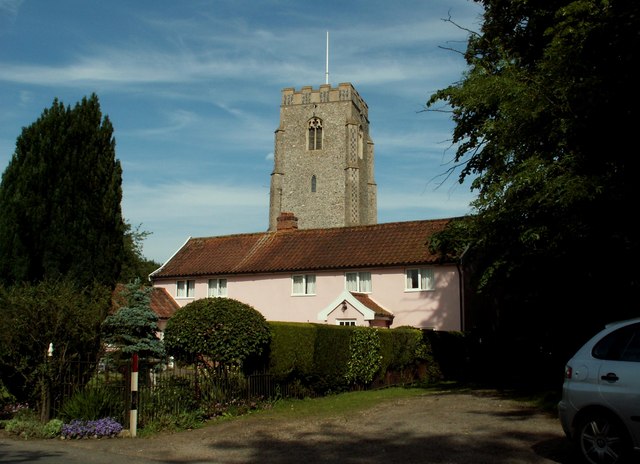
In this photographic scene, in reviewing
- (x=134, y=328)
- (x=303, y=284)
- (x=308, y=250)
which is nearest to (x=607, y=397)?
(x=134, y=328)

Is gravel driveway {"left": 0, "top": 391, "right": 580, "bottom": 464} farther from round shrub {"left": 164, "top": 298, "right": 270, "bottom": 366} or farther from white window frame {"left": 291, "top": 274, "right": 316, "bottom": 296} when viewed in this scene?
white window frame {"left": 291, "top": 274, "right": 316, "bottom": 296}

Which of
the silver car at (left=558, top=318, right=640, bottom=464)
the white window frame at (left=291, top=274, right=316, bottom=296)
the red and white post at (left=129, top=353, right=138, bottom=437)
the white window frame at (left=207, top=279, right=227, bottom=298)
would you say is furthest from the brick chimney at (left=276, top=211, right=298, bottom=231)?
the silver car at (left=558, top=318, right=640, bottom=464)

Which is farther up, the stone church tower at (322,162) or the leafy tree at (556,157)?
the stone church tower at (322,162)

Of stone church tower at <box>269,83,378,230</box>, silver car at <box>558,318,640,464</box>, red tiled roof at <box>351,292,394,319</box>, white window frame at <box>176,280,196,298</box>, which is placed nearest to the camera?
silver car at <box>558,318,640,464</box>

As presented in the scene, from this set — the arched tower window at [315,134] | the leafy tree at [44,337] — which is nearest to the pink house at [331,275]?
the leafy tree at [44,337]

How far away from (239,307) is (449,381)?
11974mm

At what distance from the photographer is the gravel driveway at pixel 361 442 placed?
10.2 meters

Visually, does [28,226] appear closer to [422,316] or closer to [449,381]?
[449,381]

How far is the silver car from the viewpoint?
322 inches

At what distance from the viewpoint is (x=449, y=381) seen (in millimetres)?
26016

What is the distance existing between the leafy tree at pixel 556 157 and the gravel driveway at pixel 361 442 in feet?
13.1

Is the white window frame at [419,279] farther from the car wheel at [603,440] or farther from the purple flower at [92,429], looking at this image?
the car wheel at [603,440]

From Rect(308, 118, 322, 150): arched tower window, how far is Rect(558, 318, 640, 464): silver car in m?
68.0

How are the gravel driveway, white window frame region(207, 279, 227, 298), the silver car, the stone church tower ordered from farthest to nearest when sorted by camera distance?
the stone church tower → white window frame region(207, 279, 227, 298) → the gravel driveway → the silver car
